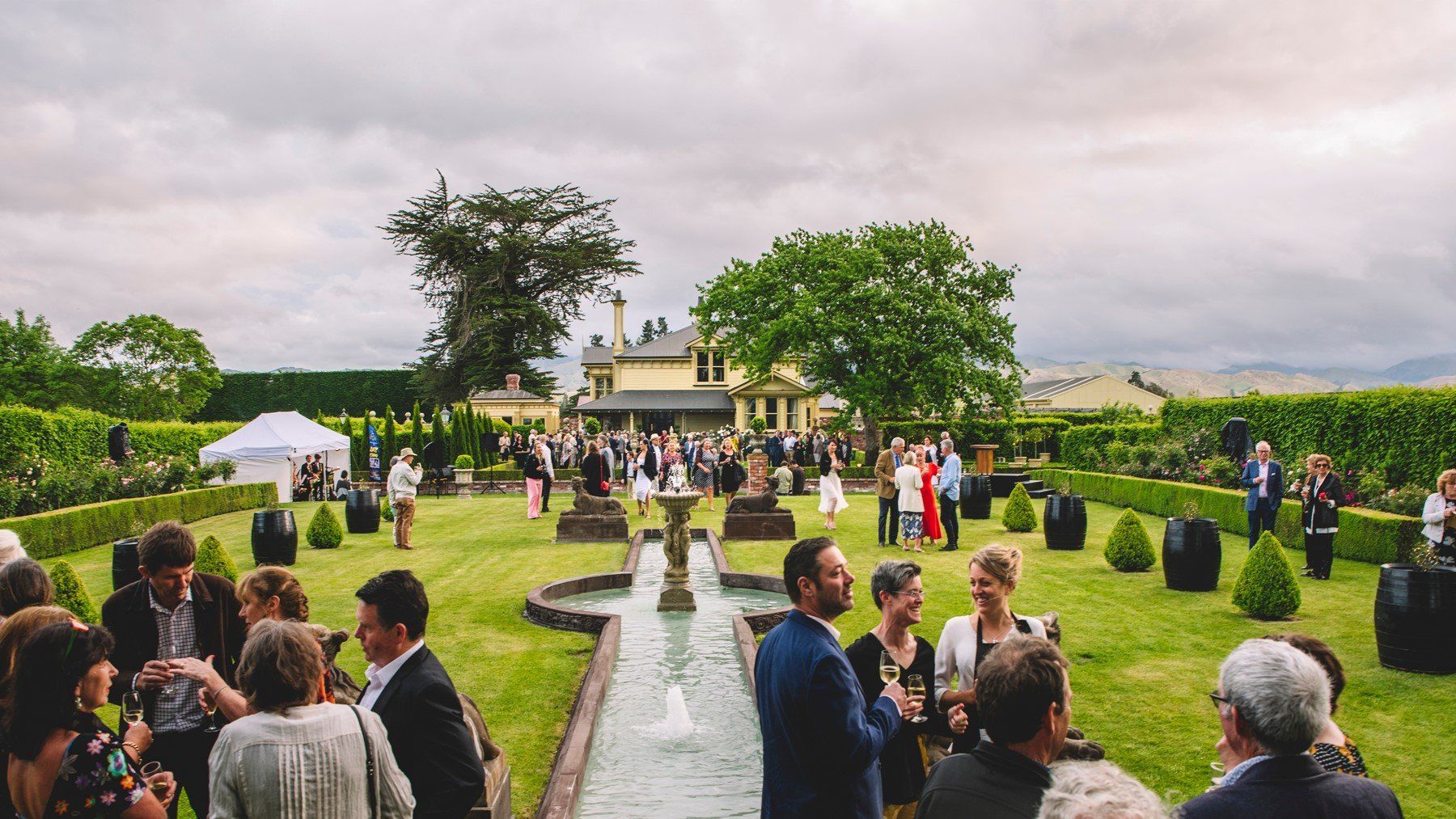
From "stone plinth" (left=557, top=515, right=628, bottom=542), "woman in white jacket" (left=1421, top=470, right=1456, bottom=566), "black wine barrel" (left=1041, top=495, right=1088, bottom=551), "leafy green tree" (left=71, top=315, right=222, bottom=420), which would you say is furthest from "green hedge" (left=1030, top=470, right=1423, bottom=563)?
"leafy green tree" (left=71, top=315, right=222, bottom=420)

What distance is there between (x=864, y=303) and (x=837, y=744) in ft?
107

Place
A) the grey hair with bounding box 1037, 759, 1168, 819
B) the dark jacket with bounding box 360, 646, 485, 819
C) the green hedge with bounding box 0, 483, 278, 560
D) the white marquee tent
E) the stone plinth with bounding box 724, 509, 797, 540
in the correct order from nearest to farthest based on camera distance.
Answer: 1. the grey hair with bounding box 1037, 759, 1168, 819
2. the dark jacket with bounding box 360, 646, 485, 819
3. the green hedge with bounding box 0, 483, 278, 560
4. the stone plinth with bounding box 724, 509, 797, 540
5. the white marquee tent

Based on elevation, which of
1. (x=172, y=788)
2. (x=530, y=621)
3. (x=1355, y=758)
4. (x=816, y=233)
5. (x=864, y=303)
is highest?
(x=816, y=233)

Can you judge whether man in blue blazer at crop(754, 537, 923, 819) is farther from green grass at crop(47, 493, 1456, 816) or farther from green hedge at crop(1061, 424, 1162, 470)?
green hedge at crop(1061, 424, 1162, 470)

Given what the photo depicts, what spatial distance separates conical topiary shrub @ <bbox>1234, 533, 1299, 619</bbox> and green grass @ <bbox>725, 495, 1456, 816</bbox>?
155mm

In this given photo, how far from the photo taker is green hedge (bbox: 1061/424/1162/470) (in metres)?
26.8

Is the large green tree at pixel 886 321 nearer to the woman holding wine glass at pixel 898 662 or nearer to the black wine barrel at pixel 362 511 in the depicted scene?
the black wine barrel at pixel 362 511

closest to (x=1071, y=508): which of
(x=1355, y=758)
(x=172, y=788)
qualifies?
(x=1355, y=758)

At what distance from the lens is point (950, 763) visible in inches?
108

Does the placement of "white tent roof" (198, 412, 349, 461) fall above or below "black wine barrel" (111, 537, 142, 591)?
above

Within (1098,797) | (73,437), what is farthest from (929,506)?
(73,437)

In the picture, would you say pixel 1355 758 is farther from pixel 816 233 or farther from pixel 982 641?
pixel 816 233

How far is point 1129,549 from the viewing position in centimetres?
1327

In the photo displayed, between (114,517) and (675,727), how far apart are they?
631 inches
